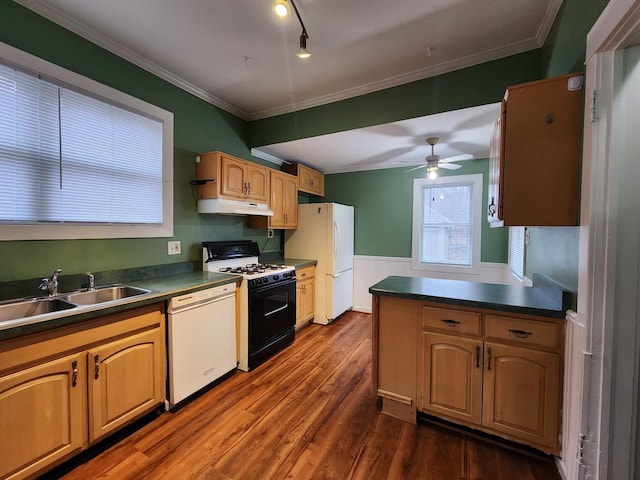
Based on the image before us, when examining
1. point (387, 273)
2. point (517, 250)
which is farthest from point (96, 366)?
point (517, 250)

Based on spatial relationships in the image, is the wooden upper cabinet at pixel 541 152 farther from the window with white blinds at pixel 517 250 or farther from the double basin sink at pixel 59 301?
the double basin sink at pixel 59 301

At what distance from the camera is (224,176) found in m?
2.71

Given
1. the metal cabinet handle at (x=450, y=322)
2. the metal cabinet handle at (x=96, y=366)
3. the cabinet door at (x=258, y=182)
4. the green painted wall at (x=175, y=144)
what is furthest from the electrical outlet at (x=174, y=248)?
the metal cabinet handle at (x=450, y=322)

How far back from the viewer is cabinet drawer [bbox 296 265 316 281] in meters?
3.53

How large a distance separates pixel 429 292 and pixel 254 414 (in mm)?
1552

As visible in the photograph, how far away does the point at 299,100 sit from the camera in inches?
116

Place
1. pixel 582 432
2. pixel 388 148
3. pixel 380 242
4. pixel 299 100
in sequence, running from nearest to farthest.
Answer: pixel 582 432, pixel 299 100, pixel 388 148, pixel 380 242

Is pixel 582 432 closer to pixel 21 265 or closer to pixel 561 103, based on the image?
pixel 561 103

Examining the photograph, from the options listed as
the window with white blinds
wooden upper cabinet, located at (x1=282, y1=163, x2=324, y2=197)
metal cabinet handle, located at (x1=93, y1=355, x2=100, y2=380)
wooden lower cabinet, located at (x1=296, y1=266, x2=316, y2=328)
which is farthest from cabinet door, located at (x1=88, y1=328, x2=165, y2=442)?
the window with white blinds

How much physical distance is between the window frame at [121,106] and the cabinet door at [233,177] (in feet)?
1.50

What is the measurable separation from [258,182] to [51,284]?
199 centimetres

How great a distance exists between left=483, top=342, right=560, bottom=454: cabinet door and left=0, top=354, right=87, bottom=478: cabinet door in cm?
237

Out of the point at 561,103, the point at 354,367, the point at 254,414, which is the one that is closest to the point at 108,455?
the point at 254,414

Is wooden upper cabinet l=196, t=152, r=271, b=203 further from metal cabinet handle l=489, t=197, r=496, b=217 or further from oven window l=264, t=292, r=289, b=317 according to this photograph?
metal cabinet handle l=489, t=197, r=496, b=217
